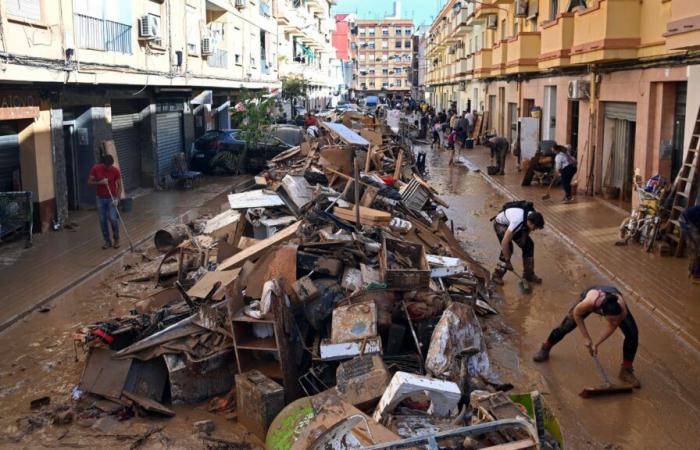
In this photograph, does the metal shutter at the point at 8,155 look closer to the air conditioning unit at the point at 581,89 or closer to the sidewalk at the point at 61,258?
the sidewalk at the point at 61,258

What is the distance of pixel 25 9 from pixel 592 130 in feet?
46.2

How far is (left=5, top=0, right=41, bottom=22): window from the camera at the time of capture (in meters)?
12.3

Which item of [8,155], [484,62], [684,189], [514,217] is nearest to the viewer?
[514,217]

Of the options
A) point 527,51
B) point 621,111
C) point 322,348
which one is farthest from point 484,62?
point 322,348

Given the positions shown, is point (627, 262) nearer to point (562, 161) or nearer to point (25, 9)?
point (562, 161)

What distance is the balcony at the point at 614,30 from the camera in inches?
609

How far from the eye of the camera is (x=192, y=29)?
23.7m

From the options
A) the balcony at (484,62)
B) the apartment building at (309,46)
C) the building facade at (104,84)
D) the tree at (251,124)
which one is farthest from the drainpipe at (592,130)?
the apartment building at (309,46)

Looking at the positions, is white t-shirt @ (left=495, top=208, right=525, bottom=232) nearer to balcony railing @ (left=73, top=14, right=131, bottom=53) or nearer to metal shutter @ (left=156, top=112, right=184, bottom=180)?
balcony railing @ (left=73, top=14, right=131, bottom=53)

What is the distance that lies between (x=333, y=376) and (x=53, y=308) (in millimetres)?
5078

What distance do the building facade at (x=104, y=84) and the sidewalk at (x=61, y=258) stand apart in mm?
955

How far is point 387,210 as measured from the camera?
12.7 m

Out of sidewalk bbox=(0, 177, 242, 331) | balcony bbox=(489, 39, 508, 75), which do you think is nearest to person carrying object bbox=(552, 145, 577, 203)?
sidewalk bbox=(0, 177, 242, 331)

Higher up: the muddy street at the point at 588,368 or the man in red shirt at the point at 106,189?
the man in red shirt at the point at 106,189
